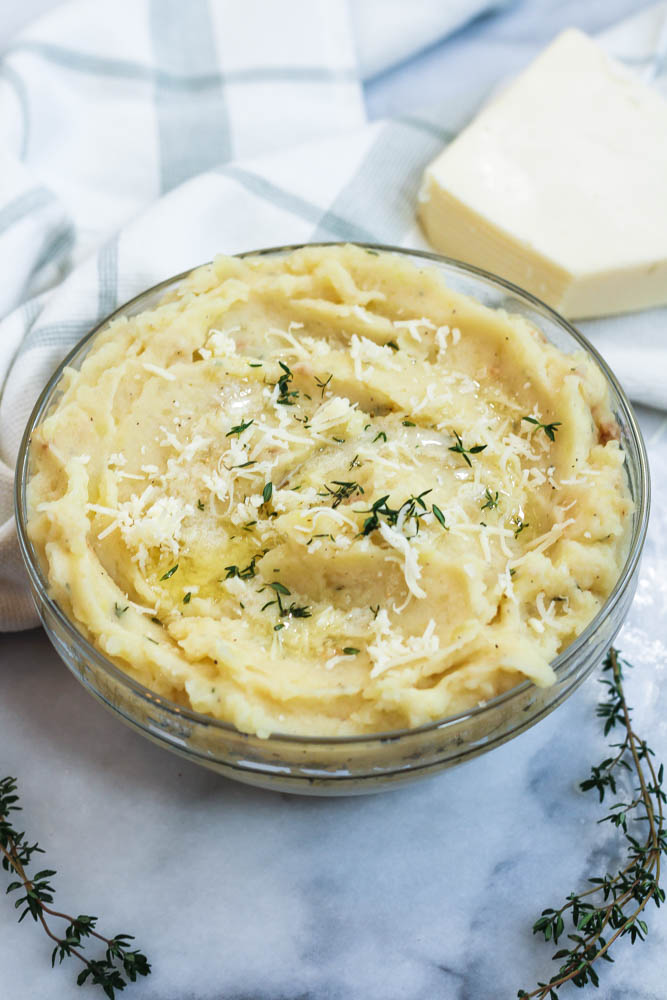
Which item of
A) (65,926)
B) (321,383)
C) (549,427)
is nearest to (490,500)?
(549,427)

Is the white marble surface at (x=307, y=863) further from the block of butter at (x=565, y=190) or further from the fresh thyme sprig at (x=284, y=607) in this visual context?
the block of butter at (x=565, y=190)

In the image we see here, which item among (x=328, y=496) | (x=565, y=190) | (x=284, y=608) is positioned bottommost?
(x=284, y=608)

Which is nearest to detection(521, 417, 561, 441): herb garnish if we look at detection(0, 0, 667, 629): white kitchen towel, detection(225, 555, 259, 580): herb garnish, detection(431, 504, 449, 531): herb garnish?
detection(431, 504, 449, 531): herb garnish

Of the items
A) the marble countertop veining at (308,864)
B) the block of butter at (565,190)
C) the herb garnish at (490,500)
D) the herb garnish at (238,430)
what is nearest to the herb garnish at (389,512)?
the herb garnish at (490,500)

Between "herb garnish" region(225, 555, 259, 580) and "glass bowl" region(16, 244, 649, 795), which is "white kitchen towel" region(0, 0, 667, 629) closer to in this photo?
"glass bowl" region(16, 244, 649, 795)

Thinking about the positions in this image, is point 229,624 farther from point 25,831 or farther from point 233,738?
point 25,831

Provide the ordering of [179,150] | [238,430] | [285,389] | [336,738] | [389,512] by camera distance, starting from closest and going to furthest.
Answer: [336,738] < [389,512] < [238,430] < [285,389] < [179,150]

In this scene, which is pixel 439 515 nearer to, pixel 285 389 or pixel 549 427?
pixel 549 427
